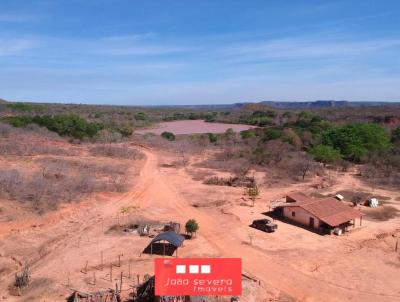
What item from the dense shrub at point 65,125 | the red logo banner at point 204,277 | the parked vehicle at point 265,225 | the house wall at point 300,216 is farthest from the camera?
the dense shrub at point 65,125

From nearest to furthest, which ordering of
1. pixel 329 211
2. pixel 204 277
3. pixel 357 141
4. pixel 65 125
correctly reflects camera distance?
pixel 204 277 < pixel 329 211 < pixel 357 141 < pixel 65 125

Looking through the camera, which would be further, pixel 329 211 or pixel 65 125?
pixel 65 125

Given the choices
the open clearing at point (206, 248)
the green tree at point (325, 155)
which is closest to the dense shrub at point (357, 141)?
the green tree at point (325, 155)

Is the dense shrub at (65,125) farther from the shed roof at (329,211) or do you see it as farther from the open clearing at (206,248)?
the shed roof at (329,211)

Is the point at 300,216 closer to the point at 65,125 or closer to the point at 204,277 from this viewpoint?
the point at 204,277

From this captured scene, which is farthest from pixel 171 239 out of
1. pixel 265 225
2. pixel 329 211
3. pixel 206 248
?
pixel 329 211

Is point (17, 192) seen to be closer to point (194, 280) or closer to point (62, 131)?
point (194, 280)
